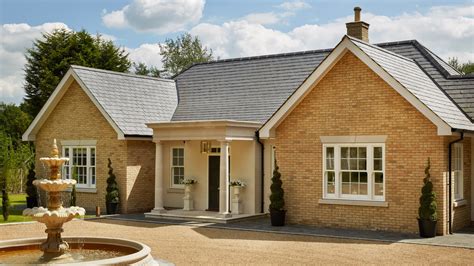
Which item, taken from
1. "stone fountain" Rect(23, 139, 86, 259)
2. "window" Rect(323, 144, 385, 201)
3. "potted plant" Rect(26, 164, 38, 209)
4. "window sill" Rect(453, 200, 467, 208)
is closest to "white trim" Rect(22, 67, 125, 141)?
"potted plant" Rect(26, 164, 38, 209)

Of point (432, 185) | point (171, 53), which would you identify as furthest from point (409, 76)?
point (171, 53)

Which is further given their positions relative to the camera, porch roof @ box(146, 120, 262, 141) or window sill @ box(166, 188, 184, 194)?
window sill @ box(166, 188, 184, 194)

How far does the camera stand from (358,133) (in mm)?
19656

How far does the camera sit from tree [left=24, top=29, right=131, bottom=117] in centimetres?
4847

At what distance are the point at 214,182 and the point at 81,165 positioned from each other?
6658mm

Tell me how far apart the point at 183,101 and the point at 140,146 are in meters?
4.14

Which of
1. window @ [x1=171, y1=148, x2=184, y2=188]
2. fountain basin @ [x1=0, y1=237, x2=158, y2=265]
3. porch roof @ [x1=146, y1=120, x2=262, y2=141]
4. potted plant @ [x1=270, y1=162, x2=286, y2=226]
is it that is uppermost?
porch roof @ [x1=146, y1=120, x2=262, y2=141]

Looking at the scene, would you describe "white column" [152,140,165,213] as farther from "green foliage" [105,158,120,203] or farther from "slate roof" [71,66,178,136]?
"green foliage" [105,158,120,203]

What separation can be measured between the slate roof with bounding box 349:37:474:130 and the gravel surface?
4502 millimetres

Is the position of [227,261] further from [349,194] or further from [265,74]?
[265,74]

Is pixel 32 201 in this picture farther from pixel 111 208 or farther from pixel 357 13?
pixel 357 13

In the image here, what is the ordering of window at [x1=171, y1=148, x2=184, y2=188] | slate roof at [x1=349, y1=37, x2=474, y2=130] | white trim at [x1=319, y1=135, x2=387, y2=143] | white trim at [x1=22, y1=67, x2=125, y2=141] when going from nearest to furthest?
slate roof at [x1=349, y1=37, x2=474, y2=130]
white trim at [x1=319, y1=135, x2=387, y2=143]
white trim at [x1=22, y1=67, x2=125, y2=141]
window at [x1=171, y1=148, x2=184, y2=188]

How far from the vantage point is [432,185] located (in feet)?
58.6

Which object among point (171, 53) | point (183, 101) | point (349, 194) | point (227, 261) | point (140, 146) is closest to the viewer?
point (227, 261)
